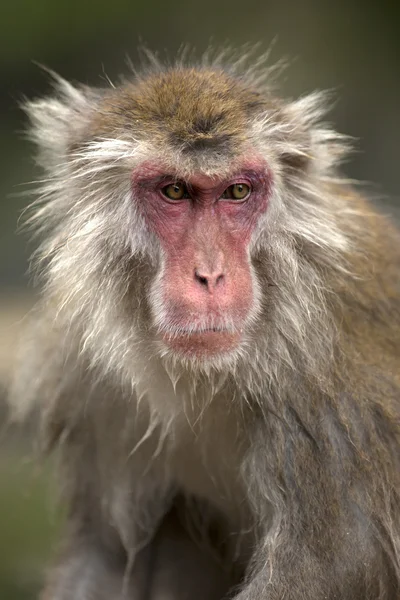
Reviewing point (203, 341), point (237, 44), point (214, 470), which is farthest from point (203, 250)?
point (237, 44)

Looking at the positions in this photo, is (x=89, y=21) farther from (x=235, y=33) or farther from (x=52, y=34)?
(x=235, y=33)

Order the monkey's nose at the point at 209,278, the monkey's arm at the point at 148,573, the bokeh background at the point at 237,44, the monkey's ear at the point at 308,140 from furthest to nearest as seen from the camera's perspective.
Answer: the bokeh background at the point at 237,44 → the monkey's arm at the point at 148,573 → the monkey's ear at the point at 308,140 → the monkey's nose at the point at 209,278

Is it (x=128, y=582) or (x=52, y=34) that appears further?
(x=52, y=34)

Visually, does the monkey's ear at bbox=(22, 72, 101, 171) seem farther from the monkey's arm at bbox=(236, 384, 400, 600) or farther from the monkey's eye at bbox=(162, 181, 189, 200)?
the monkey's arm at bbox=(236, 384, 400, 600)

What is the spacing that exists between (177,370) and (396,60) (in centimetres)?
815

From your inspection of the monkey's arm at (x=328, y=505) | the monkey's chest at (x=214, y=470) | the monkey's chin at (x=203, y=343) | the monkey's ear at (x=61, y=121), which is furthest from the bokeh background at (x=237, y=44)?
the monkey's chin at (x=203, y=343)

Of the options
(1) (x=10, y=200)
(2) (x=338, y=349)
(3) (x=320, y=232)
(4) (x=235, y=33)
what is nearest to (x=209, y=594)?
(2) (x=338, y=349)

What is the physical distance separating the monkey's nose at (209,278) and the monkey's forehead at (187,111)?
59 cm

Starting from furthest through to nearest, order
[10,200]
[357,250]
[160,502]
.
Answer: [10,200] < [160,502] < [357,250]

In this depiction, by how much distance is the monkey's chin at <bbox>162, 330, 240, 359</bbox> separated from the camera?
13.6 ft

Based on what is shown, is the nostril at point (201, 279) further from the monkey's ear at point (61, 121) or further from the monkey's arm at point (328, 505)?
the monkey's ear at point (61, 121)

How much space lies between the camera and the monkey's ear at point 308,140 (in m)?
4.66

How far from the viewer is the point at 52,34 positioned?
11.6 metres

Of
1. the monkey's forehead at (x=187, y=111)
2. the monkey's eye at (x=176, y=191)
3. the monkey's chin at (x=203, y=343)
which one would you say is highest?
the monkey's forehead at (x=187, y=111)
